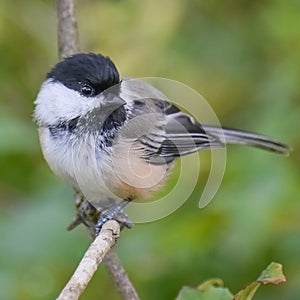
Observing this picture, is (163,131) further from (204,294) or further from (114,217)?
(204,294)

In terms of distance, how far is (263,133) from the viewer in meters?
3.41

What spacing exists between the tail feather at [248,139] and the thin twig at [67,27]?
0.69 meters

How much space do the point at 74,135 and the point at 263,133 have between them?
1195 mm

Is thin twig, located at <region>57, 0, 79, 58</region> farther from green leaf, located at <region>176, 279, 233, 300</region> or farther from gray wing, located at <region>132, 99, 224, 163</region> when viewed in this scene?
green leaf, located at <region>176, 279, 233, 300</region>

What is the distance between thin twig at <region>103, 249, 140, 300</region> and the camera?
7.26 ft

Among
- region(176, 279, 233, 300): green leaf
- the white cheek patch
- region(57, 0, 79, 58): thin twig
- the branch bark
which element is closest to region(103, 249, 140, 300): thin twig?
the branch bark

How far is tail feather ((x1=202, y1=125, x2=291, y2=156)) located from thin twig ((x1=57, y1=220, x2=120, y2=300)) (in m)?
1.03

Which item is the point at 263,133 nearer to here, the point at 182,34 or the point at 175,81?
the point at 175,81

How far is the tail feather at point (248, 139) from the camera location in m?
3.10

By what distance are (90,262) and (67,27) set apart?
3.54ft

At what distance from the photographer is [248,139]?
3.15 metres

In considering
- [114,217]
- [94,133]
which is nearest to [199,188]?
[94,133]

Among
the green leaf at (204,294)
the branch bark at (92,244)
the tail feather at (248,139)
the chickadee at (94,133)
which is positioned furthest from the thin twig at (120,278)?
Result: the tail feather at (248,139)

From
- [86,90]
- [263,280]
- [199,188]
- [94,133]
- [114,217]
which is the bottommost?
[263,280]
